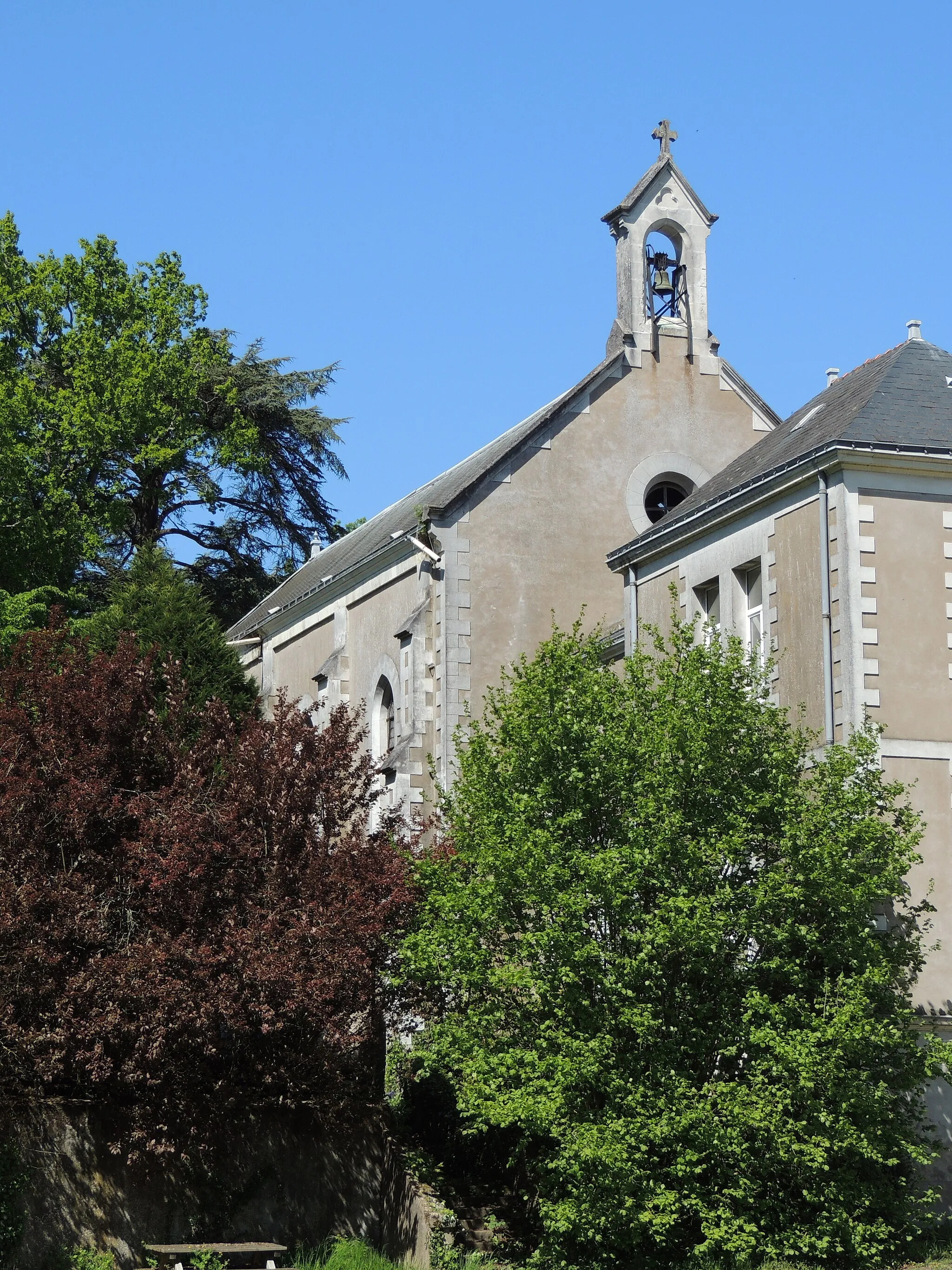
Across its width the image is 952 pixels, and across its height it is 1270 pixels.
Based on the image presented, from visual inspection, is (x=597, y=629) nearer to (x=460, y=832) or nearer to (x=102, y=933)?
(x=460, y=832)

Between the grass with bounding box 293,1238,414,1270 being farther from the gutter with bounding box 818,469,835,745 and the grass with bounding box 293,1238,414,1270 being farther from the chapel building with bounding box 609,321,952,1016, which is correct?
the gutter with bounding box 818,469,835,745

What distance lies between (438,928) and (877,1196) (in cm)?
515

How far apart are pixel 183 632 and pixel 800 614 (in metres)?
10.3

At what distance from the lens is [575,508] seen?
2828cm

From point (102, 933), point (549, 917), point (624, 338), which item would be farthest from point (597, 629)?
point (624, 338)

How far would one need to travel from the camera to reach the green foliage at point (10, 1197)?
1694 cm

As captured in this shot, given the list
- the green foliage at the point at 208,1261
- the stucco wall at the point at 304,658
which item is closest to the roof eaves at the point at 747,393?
the stucco wall at the point at 304,658

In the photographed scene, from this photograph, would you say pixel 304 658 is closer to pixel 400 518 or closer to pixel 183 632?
pixel 400 518

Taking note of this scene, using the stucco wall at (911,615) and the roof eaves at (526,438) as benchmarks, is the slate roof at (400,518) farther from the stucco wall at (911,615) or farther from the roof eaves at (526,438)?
the stucco wall at (911,615)

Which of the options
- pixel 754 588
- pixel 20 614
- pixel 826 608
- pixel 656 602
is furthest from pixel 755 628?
pixel 20 614

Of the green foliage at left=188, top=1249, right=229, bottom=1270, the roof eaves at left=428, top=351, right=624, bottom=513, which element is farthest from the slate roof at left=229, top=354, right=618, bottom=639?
the green foliage at left=188, top=1249, right=229, bottom=1270

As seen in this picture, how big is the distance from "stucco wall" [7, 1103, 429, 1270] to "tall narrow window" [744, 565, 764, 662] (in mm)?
7476

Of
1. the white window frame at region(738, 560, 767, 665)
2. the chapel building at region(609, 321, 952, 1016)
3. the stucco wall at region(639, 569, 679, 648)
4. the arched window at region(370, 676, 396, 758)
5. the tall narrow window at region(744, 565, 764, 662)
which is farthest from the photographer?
the arched window at region(370, 676, 396, 758)

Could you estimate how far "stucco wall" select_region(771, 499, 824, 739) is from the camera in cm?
1916
